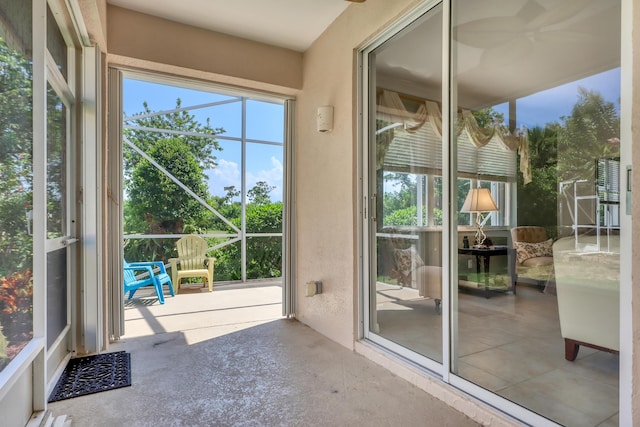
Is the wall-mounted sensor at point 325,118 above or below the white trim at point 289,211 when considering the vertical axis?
above

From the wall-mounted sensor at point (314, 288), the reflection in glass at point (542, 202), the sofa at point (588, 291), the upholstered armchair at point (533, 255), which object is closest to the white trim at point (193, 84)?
the wall-mounted sensor at point (314, 288)

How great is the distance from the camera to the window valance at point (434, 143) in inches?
86.0

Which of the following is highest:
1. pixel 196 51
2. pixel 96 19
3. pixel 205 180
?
pixel 196 51

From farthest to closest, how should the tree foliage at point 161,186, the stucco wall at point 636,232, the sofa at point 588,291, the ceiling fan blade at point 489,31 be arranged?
the tree foliage at point 161,186, the ceiling fan blade at point 489,31, the sofa at point 588,291, the stucco wall at point 636,232

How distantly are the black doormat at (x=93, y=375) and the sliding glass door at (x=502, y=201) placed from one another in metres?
1.71

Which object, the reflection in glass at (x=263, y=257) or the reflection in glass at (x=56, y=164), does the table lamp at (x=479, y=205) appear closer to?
the reflection in glass at (x=56, y=164)

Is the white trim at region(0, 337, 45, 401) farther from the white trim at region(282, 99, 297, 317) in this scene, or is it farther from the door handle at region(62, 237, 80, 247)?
the white trim at region(282, 99, 297, 317)

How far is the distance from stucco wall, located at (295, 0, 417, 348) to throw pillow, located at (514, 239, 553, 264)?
110cm

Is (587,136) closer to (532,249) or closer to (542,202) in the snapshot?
(542,202)

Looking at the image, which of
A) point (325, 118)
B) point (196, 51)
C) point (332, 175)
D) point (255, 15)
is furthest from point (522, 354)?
point (196, 51)

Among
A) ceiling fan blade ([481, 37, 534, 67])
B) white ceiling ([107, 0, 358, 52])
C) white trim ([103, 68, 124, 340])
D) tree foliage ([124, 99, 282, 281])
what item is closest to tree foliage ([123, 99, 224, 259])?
tree foliage ([124, 99, 282, 281])

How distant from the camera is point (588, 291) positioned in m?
1.66

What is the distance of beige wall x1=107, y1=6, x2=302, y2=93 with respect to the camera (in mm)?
2764

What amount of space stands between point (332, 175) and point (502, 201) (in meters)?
1.32
